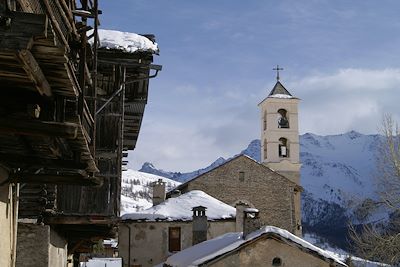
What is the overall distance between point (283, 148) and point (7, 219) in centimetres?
3943

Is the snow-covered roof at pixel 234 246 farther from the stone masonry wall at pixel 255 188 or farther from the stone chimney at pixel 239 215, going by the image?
the stone masonry wall at pixel 255 188

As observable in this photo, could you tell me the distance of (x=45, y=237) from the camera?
10.7m

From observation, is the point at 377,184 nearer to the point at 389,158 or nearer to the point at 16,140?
the point at 389,158

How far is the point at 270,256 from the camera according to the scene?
19672 mm

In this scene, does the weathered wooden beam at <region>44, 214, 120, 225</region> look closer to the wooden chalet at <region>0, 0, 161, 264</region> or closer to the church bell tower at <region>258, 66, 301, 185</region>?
the wooden chalet at <region>0, 0, 161, 264</region>

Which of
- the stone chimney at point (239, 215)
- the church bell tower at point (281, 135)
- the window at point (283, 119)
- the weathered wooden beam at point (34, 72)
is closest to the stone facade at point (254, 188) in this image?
the church bell tower at point (281, 135)

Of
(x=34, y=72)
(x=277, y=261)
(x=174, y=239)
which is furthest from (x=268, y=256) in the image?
(x=34, y=72)

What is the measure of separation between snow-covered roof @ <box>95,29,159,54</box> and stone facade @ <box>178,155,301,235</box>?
2445 cm

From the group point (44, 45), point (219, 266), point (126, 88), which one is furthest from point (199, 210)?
point (44, 45)

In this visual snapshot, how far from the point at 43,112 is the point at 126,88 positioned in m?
8.96

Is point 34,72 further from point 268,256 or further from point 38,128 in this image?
point 268,256

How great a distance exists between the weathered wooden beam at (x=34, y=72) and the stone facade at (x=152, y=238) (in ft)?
83.9

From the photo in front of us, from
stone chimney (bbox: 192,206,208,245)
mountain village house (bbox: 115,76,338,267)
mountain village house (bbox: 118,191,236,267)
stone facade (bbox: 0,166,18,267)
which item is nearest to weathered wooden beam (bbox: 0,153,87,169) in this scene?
stone facade (bbox: 0,166,18,267)

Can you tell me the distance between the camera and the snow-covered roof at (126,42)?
13.3 metres
